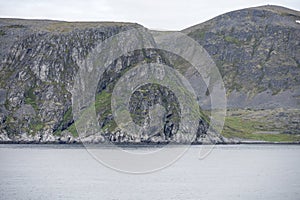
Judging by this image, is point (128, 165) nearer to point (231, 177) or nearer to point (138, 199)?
point (231, 177)

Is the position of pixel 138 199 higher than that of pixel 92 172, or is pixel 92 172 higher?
pixel 138 199

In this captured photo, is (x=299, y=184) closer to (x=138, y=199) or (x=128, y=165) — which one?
(x=138, y=199)

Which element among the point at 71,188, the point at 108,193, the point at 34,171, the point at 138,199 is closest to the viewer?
the point at 138,199

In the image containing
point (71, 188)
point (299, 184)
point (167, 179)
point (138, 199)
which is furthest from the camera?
point (167, 179)

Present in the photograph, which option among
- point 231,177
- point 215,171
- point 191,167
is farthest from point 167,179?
point 191,167

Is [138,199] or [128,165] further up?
[138,199]

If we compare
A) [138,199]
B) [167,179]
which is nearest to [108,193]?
[138,199]

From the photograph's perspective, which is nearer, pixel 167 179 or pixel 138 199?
pixel 138 199

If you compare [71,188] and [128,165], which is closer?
[71,188]

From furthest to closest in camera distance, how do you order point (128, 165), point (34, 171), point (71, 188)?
point (128, 165) < point (34, 171) < point (71, 188)
